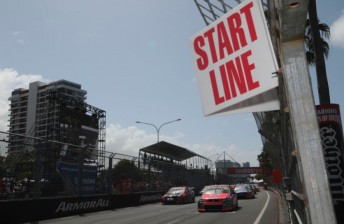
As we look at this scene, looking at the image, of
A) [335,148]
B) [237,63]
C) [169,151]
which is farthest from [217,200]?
[169,151]

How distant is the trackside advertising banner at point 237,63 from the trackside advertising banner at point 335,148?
17.5 ft

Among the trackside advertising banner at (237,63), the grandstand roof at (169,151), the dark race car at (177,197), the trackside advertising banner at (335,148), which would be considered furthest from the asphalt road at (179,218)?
the grandstand roof at (169,151)

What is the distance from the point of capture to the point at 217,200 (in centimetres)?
1989

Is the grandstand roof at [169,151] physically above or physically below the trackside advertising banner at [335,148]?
above

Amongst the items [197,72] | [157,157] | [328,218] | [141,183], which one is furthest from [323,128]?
[157,157]

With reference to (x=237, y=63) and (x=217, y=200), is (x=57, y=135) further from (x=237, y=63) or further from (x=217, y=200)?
(x=237, y=63)

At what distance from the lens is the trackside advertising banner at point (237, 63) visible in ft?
7.91

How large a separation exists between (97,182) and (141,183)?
8063 millimetres

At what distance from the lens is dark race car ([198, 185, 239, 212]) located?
65.1 ft

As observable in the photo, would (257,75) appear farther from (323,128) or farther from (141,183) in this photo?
(141,183)

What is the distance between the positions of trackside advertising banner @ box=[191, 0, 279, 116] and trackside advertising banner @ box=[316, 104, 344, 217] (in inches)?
210

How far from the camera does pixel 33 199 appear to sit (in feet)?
54.6

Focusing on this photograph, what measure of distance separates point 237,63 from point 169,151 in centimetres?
4719

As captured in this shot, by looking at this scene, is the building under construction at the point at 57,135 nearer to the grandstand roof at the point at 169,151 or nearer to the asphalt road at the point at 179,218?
the asphalt road at the point at 179,218
